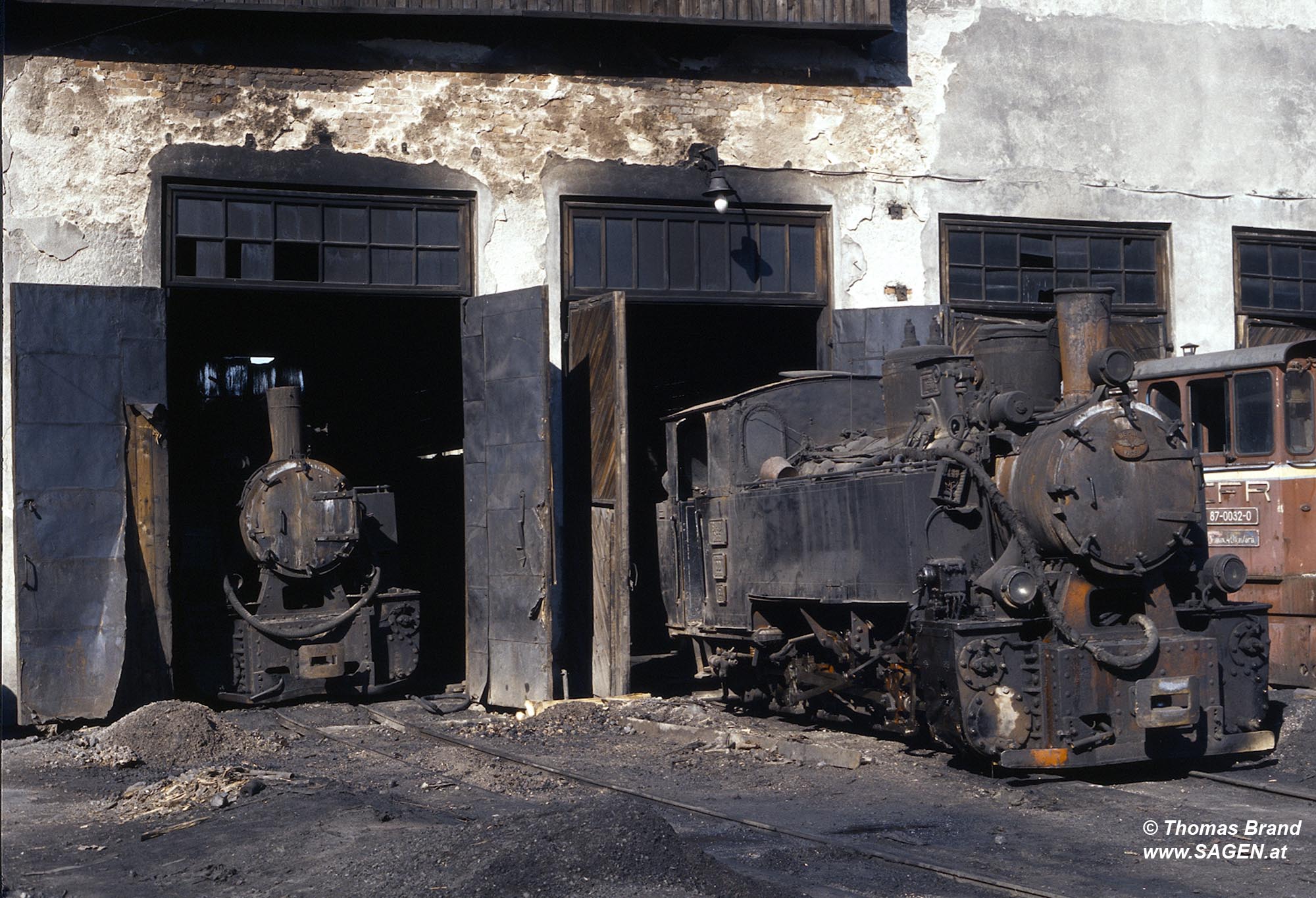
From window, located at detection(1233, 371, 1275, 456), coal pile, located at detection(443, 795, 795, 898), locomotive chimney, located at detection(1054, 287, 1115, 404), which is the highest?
locomotive chimney, located at detection(1054, 287, 1115, 404)

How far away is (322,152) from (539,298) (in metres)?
2.43

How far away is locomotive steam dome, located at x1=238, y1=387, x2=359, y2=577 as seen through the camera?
13.4m

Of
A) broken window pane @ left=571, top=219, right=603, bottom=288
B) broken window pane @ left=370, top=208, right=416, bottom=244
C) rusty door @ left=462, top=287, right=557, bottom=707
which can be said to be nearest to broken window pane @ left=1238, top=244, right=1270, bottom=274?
broken window pane @ left=571, top=219, right=603, bottom=288

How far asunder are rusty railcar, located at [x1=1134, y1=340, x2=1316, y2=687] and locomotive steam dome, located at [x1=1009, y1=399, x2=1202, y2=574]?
2.06 m

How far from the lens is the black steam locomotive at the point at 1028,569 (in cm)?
805

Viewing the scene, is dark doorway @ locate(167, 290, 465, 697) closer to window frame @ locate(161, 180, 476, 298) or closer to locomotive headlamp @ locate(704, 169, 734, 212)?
window frame @ locate(161, 180, 476, 298)

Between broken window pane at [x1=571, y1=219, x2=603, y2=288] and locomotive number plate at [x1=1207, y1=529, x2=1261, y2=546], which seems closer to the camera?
locomotive number plate at [x1=1207, y1=529, x2=1261, y2=546]

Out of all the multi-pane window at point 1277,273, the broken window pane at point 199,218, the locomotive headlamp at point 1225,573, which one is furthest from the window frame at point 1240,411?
the broken window pane at point 199,218

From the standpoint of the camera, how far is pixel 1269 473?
34.9ft

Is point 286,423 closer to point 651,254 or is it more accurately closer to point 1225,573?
point 651,254

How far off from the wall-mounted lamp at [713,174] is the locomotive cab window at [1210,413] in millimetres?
4427

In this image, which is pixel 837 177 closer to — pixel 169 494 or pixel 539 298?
pixel 539 298

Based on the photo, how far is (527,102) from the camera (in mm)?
13266

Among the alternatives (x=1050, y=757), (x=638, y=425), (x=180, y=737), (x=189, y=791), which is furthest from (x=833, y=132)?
(x=189, y=791)
